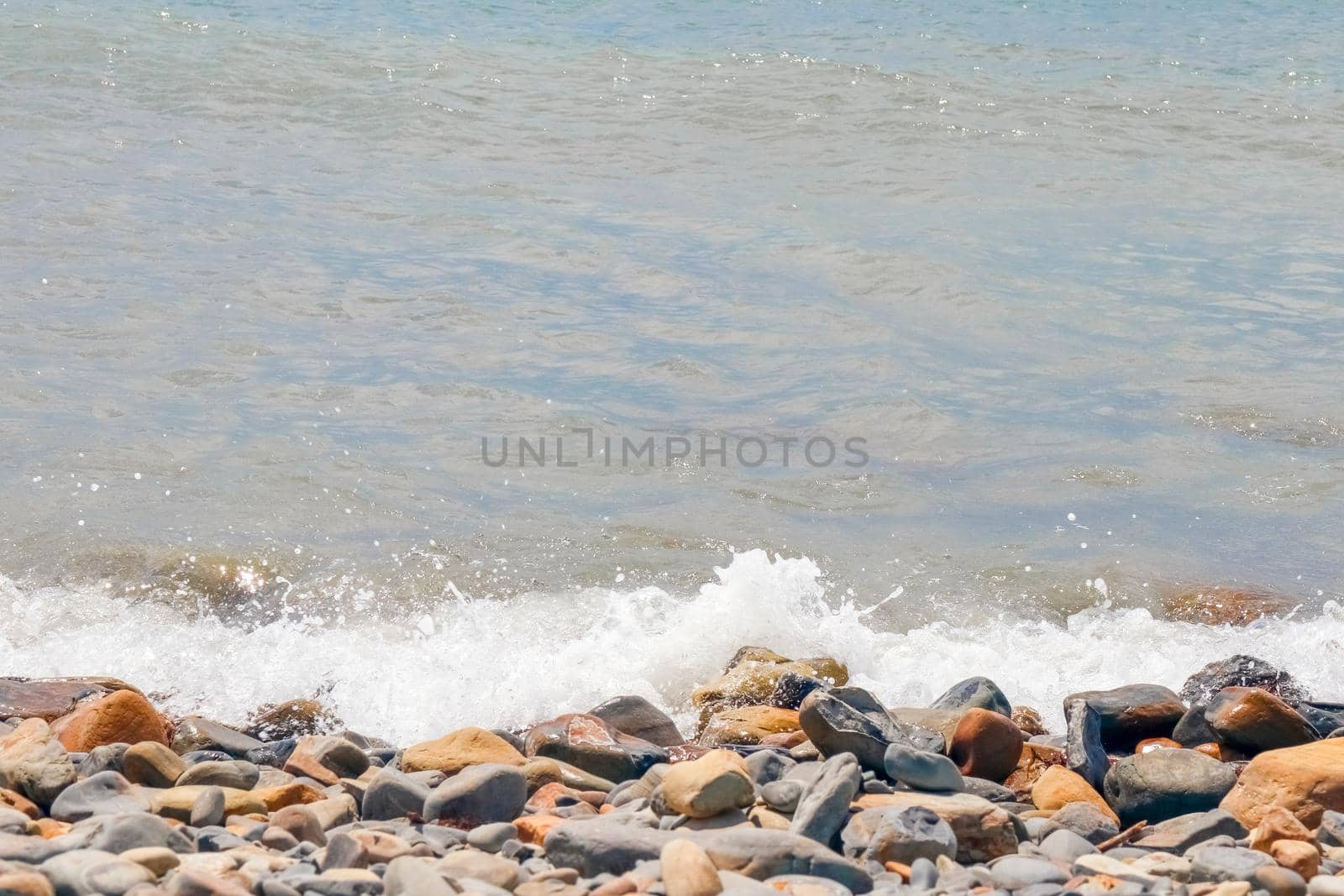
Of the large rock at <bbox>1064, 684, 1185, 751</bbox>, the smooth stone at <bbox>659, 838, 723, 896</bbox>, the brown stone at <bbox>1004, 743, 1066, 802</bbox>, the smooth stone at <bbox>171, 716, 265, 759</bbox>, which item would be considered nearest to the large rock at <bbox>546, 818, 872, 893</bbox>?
the smooth stone at <bbox>659, 838, 723, 896</bbox>

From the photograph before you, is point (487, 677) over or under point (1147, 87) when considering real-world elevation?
under

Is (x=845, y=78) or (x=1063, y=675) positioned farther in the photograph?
(x=845, y=78)

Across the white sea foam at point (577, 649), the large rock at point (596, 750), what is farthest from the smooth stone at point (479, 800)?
the white sea foam at point (577, 649)

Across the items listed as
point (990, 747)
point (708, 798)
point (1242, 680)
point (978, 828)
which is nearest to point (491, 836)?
point (708, 798)

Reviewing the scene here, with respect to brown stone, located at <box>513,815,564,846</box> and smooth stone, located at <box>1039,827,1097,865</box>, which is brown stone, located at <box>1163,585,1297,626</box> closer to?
smooth stone, located at <box>1039,827,1097,865</box>

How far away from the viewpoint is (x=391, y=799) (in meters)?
3.87

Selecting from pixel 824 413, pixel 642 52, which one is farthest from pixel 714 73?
pixel 824 413

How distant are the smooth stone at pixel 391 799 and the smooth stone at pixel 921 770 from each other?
1.38 m

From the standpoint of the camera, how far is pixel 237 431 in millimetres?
7801

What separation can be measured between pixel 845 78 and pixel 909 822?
13.8 m

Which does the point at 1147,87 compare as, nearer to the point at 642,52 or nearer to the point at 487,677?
the point at 642,52

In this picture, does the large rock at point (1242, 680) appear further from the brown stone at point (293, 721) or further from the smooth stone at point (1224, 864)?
the brown stone at point (293, 721)

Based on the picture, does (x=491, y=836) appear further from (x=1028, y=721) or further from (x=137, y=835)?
(x=1028, y=721)

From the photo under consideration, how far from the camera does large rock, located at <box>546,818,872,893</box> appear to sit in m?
3.31
